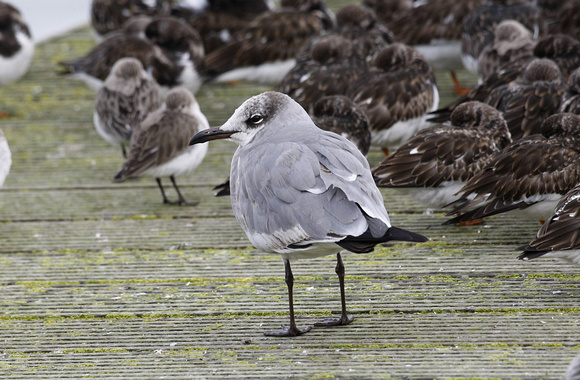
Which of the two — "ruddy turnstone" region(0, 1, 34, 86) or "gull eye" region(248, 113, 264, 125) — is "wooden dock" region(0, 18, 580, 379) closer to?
"gull eye" region(248, 113, 264, 125)

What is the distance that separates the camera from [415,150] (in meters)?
4.62

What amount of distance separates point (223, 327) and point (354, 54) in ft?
11.2

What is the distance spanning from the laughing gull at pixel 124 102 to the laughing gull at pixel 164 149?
39 cm

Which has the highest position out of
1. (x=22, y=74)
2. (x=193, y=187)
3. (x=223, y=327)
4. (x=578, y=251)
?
(x=578, y=251)

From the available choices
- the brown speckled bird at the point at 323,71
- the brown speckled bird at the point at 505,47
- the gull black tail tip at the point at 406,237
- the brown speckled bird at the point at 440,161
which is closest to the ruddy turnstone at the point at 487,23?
the brown speckled bird at the point at 505,47

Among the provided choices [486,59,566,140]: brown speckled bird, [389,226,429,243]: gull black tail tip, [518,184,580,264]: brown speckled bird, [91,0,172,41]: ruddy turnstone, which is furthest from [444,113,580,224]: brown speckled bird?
[91,0,172,41]: ruddy turnstone

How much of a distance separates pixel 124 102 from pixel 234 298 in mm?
2851

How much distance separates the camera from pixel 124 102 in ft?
20.8

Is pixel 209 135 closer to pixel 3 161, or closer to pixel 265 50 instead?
pixel 3 161

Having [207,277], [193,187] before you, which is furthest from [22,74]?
[207,277]

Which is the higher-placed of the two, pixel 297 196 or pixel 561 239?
pixel 297 196

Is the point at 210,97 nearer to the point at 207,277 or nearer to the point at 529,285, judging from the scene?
the point at 207,277

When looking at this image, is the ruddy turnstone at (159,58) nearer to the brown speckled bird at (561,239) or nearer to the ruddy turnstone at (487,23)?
the ruddy turnstone at (487,23)

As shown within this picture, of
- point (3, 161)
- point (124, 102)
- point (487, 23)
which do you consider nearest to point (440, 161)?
point (3, 161)
